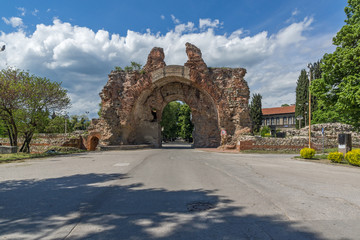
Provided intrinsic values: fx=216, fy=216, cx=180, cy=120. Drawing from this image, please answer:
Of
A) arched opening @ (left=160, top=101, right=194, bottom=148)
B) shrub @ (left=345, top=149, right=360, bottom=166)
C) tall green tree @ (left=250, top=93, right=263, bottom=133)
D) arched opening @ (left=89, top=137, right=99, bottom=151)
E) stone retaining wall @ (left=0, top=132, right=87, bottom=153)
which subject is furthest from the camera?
tall green tree @ (left=250, top=93, right=263, bottom=133)

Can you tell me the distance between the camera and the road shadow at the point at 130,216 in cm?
338

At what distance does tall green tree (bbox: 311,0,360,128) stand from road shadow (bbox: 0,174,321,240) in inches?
449

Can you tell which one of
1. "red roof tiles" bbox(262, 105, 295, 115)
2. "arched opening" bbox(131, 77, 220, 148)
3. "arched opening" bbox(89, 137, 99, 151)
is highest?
"red roof tiles" bbox(262, 105, 295, 115)

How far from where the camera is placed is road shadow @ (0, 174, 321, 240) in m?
3.38

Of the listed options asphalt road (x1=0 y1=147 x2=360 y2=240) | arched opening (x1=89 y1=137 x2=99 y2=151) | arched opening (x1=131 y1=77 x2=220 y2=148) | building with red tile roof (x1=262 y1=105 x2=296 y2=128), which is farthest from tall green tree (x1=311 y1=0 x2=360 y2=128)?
building with red tile roof (x1=262 y1=105 x2=296 y2=128)

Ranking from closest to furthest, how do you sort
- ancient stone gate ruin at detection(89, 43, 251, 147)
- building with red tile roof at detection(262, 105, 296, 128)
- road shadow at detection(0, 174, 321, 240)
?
1. road shadow at detection(0, 174, 321, 240)
2. ancient stone gate ruin at detection(89, 43, 251, 147)
3. building with red tile roof at detection(262, 105, 296, 128)

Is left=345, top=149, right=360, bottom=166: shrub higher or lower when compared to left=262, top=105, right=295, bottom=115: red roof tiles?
lower

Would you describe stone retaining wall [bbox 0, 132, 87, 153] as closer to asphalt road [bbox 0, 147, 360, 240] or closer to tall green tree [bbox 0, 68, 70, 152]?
tall green tree [bbox 0, 68, 70, 152]

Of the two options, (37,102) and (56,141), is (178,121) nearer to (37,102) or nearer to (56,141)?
(56,141)

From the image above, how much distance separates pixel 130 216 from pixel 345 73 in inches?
607

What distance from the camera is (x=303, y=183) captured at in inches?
283

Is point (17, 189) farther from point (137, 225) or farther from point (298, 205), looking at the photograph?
point (298, 205)

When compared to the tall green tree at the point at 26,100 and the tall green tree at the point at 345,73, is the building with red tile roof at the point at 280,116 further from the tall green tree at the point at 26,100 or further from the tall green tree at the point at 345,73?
the tall green tree at the point at 26,100

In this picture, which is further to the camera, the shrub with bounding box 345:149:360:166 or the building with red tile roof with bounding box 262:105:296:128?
A: the building with red tile roof with bounding box 262:105:296:128
